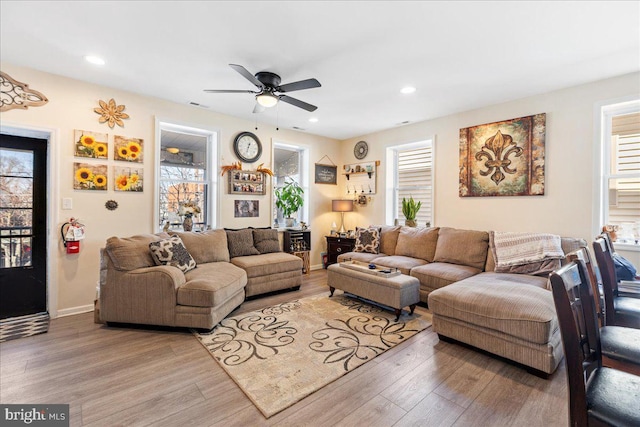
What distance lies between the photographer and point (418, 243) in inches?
169

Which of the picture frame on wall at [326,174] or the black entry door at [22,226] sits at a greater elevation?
the picture frame on wall at [326,174]

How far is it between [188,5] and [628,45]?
3.81m

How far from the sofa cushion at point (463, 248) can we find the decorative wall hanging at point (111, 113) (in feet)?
15.5

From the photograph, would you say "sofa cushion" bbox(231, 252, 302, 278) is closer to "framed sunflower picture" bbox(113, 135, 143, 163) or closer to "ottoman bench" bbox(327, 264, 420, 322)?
"ottoman bench" bbox(327, 264, 420, 322)

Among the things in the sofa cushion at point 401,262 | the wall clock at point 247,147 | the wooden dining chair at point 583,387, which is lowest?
the sofa cushion at point 401,262

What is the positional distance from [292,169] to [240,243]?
216 cm

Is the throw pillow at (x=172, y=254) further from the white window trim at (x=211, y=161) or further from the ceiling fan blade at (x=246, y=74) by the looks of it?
the ceiling fan blade at (x=246, y=74)

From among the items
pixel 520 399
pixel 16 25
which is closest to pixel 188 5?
pixel 16 25

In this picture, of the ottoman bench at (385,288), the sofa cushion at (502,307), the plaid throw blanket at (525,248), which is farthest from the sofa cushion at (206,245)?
the plaid throw blanket at (525,248)

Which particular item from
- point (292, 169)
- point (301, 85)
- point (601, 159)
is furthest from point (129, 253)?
point (601, 159)

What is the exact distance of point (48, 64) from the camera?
3000mm

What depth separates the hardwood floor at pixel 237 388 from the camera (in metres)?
1.68

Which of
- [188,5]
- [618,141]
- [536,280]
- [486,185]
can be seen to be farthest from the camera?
[486,185]

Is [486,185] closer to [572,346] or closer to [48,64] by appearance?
[572,346]
